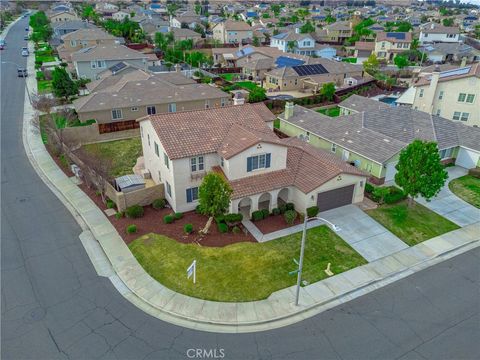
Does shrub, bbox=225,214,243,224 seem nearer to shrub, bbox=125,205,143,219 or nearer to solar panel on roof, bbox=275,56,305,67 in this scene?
shrub, bbox=125,205,143,219

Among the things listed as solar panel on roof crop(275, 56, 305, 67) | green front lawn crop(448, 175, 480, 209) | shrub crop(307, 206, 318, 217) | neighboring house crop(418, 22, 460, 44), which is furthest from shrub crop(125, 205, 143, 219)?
neighboring house crop(418, 22, 460, 44)

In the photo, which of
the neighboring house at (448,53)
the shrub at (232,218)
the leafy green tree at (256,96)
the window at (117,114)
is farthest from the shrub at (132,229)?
the neighboring house at (448,53)

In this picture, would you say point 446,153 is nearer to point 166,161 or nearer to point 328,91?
point 328,91

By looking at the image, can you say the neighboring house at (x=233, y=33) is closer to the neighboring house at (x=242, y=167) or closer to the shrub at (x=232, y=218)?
the neighboring house at (x=242, y=167)

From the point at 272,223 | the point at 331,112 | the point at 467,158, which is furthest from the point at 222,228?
the point at 331,112

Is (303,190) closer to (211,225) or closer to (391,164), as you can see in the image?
(211,225)

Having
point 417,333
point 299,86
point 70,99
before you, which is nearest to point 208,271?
point 417,333
